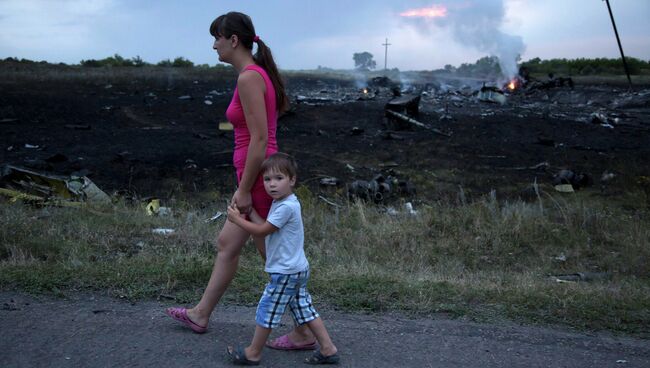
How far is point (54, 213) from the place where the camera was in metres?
7.54

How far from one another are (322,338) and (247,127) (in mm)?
1240

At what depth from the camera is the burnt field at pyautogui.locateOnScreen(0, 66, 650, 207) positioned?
38.2ft

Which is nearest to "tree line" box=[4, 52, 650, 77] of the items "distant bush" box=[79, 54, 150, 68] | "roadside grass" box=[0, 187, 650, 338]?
"distant bush" box=[79, 54, 150, 68]

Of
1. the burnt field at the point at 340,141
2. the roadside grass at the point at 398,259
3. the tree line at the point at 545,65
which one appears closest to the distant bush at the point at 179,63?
the tree line at the point at 545,65

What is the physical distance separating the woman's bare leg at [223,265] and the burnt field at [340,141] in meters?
6.56

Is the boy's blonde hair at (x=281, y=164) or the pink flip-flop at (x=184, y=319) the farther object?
the pink flip-flop at (x=184, y=319)

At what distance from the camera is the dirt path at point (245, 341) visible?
359cm

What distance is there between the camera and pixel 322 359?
3561 mm

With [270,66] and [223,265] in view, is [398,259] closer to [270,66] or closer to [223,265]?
[223,265]

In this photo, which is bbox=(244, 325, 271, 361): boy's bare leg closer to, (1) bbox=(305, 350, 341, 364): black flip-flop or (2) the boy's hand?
(1) bbox=(305, 350, 341, 364): black flip-flop

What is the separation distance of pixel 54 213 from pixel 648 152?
41.1ft

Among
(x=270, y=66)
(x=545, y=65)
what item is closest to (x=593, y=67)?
(x=545, y=65)

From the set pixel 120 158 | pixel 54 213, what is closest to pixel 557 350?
pixel 54 213

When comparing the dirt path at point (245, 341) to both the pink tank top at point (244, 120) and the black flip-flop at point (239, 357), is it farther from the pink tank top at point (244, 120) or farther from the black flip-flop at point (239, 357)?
the pink tank top at point (244, 120)
